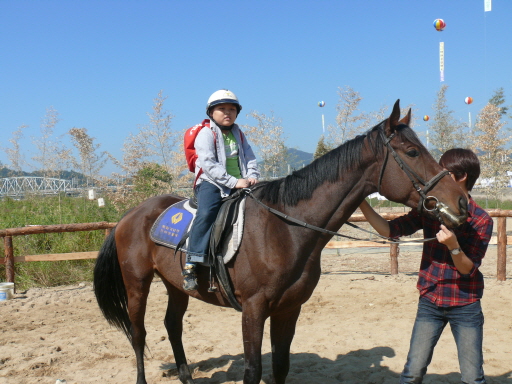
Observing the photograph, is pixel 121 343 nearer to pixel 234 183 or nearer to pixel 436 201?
pixel 234 183

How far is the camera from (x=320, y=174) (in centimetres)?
287

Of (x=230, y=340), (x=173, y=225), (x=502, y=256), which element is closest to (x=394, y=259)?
(x=502, y=256)

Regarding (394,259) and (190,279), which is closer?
(190,279)

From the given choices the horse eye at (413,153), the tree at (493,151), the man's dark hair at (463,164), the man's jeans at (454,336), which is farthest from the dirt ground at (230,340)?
the tree at (493,151)

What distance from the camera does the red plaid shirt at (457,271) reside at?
2.45 meters

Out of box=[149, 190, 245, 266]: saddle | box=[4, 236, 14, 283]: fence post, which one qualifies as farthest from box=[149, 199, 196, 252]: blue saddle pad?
box=[4, 236, 14, 283]: fence post

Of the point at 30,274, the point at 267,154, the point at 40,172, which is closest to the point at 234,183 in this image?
the point at 30,274

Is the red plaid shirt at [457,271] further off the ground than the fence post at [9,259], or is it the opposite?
the red plaid shirt at [457,271]

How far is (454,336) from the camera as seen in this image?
253 cm

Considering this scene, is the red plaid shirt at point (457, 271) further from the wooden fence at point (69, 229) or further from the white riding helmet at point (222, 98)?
the wooden fence at point (69, 229)

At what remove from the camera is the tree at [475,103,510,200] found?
13289 mm

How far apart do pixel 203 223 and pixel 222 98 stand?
102 cm

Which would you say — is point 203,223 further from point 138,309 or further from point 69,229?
point 69,229

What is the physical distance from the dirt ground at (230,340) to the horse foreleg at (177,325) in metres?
0.22
